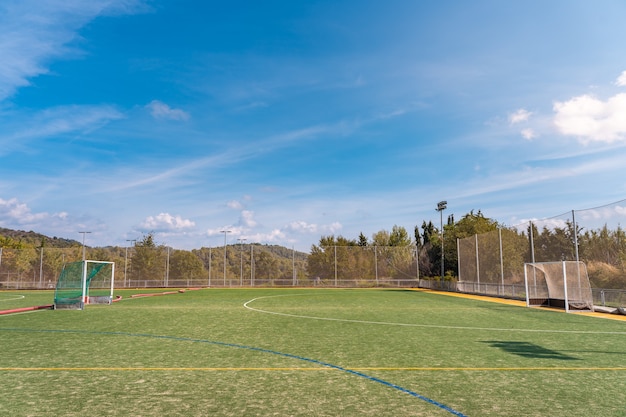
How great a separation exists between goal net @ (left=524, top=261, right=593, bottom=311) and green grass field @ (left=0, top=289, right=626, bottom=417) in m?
6.22

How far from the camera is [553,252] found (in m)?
21.4

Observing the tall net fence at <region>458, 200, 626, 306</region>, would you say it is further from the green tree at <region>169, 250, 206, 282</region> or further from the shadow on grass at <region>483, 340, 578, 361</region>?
the green tree at <region>169, 250, 206, 282</region>

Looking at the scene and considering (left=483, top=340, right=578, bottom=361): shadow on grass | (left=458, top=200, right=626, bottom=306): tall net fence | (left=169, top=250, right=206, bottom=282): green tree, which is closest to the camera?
(left=483, top=340, right=578, bottom=361): shadow on grass

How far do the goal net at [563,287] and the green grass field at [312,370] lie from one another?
622 centimetres

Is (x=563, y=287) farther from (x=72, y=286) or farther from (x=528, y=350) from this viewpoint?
(x=72, y=286)

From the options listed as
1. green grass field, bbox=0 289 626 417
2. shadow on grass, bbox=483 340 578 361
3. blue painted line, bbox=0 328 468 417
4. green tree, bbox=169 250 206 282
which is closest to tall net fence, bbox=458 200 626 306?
green grass field, bbox=0 289 626 417

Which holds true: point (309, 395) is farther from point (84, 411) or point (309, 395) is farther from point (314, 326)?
point (314, 326)

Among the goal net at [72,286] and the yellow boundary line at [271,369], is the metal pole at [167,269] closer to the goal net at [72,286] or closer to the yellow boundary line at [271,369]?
the goal net at [72,286]

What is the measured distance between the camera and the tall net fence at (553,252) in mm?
16984

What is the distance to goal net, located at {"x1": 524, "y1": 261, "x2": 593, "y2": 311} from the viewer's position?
17.9 meters

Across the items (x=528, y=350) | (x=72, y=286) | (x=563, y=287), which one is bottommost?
(x=528, y=350)

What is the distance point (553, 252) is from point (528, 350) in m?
14.8

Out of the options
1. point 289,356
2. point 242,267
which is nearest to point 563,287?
point 289,356

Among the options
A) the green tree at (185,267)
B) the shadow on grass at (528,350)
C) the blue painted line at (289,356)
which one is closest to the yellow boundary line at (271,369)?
the blue painted line at (289,356)
